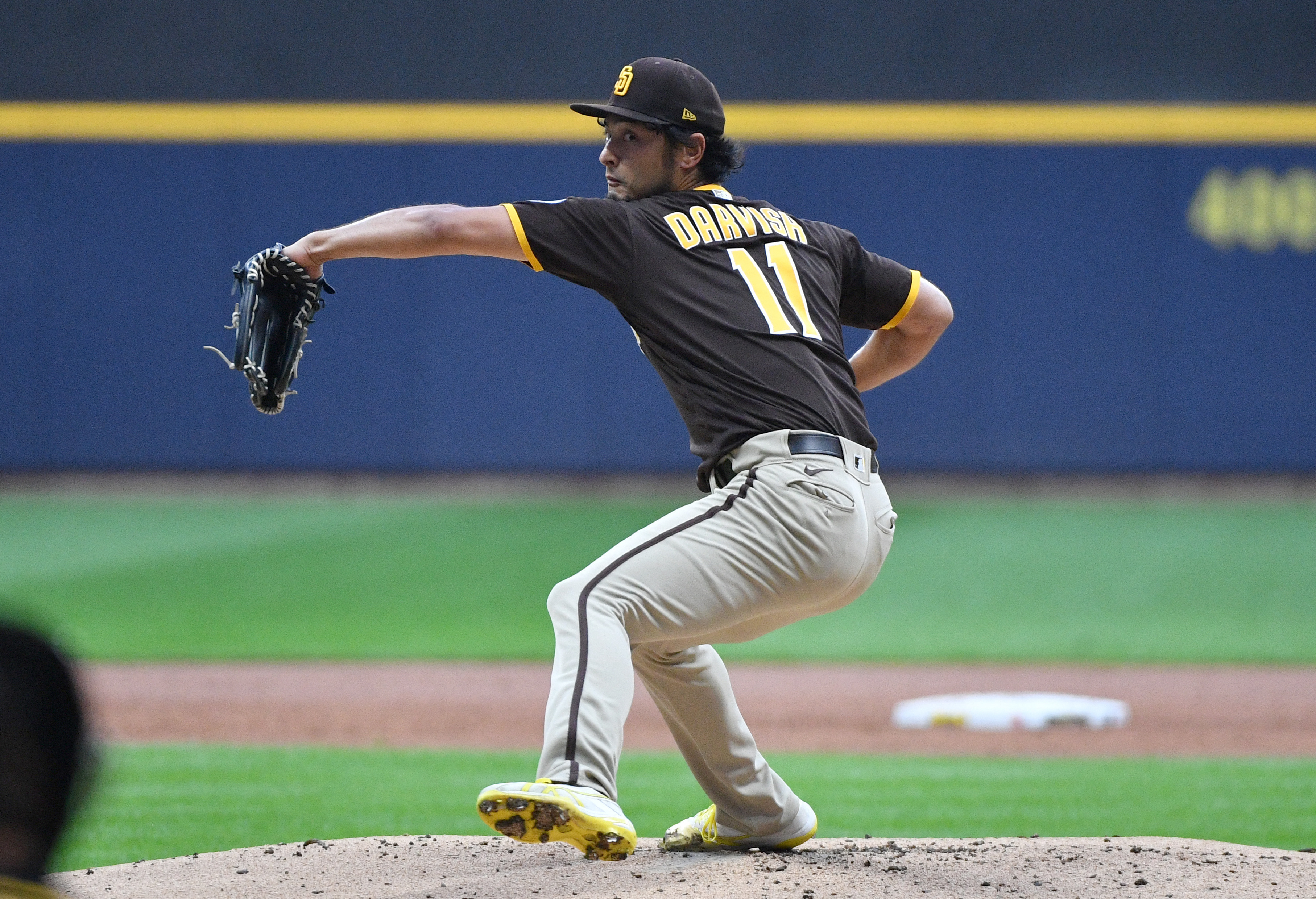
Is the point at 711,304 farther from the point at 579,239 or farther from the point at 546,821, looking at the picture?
the point at 546,821

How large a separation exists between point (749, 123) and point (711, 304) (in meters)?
11.6

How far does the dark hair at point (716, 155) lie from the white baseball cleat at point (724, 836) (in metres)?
1.49

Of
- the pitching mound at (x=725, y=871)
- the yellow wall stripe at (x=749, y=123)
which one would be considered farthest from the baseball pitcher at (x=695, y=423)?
the yellow wall stripe at (x=749, y=123)

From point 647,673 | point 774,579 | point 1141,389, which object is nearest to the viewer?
point 774,579

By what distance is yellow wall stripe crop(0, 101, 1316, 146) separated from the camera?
1404 centimetres

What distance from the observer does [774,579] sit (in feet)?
9.46

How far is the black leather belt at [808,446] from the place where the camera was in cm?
294

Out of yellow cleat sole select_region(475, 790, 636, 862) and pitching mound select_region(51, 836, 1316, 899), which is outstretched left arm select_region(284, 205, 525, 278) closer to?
yellow cleat sole select_region(475, 790, 636, 862)

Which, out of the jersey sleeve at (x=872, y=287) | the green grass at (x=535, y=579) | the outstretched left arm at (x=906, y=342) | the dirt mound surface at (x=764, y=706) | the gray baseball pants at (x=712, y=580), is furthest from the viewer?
the green grass at (x=535, y=579)

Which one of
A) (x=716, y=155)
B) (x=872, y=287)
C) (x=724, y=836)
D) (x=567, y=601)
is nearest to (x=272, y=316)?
(x=567, y=601)

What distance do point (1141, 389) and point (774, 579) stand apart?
11.9 meters

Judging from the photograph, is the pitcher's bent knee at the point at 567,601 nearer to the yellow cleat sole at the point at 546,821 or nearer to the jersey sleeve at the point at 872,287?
the yellow cleat sole at the point at 546,821

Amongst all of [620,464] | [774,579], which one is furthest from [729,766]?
[620,464]

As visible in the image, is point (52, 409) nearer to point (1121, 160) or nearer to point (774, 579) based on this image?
point (1121, 160)
